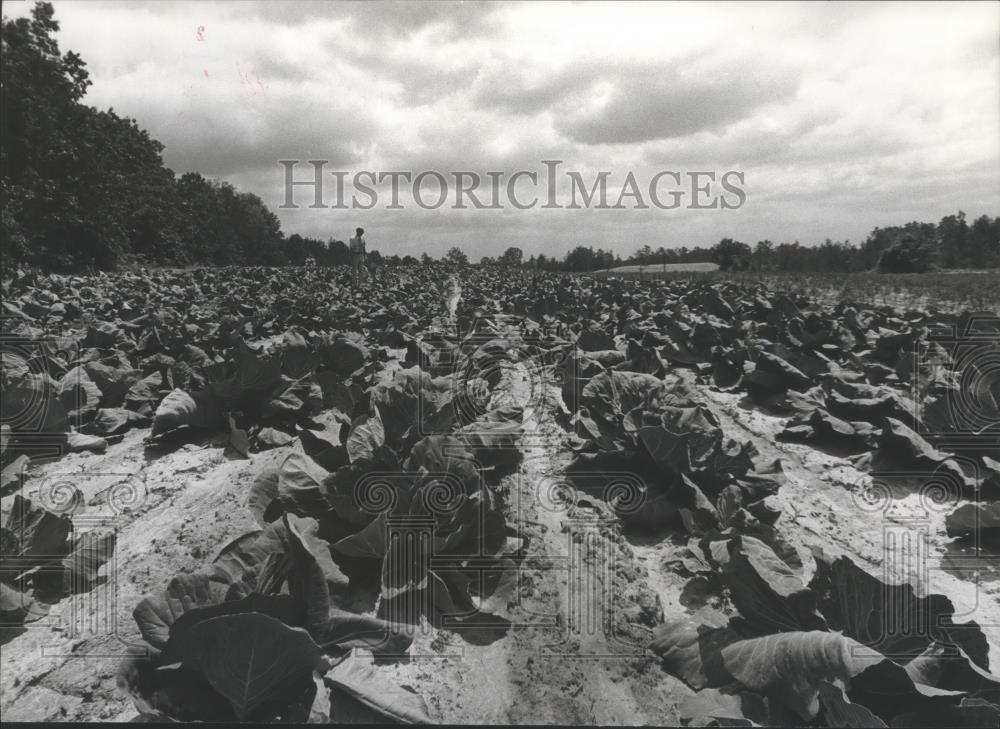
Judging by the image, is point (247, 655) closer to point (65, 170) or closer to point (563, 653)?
point (563, 653)

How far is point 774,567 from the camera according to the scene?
2.55m

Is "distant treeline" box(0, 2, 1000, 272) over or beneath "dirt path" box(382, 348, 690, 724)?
Result: over

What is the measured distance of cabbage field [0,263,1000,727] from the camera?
1.97 metres

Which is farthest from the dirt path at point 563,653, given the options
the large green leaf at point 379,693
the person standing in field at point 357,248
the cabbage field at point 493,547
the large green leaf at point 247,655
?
the person standing in field at point 357,248

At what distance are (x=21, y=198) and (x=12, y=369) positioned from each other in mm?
2038

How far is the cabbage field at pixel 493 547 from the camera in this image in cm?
197

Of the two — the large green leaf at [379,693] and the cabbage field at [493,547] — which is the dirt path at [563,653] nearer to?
the cabbage field at [493,547]

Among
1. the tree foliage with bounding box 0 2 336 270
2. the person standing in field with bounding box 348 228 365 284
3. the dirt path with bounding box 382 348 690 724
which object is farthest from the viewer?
the person standing in field with bounding box 348 228 365 284

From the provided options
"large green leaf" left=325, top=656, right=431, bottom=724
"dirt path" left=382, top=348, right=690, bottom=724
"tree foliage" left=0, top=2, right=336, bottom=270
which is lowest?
"dirt path" left=382, top=348, right=690, bottom=724

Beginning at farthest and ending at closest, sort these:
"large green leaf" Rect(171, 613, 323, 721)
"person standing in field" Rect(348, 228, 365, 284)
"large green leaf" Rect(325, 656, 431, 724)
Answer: "person standing in field" Rect(348, 228, 365, 284), "large green leaf" Rect(325, 656, 431, 724), "large green leaf" Rect(171, 613, 323, 721)

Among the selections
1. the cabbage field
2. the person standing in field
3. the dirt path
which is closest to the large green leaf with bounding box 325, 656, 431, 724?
the cabbage field

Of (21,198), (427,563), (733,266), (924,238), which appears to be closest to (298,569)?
(427,563)

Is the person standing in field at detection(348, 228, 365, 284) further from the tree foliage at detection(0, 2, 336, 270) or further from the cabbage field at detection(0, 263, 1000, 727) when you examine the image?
the cabbage field at detection(0, 263, 1000, 727)

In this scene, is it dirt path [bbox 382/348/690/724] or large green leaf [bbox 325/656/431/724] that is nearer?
large green leaf [bbox 325/656/431/724]
